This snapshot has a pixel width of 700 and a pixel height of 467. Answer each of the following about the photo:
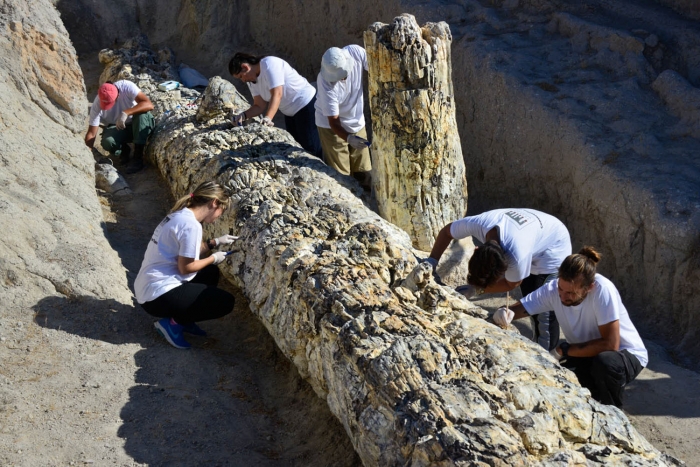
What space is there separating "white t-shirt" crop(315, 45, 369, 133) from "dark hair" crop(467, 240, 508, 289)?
2.50m

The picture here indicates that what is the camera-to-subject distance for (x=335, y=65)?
6.14 m

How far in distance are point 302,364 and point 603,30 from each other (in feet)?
15.3

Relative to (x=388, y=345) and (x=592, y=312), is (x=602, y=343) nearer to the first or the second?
(x=592, y=312)

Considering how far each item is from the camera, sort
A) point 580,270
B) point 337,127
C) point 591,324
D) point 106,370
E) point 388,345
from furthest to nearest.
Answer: point 337,127 < point 106,370 < point 591,324 < point 580,270 < point 388,345

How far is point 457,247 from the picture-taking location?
6.07 metres

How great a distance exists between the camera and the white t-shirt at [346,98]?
6.33 metres

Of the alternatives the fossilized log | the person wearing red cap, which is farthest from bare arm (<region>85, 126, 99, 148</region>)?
the fossilized log

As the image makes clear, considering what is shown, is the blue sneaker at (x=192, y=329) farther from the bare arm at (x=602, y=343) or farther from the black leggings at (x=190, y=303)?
the bare arm at (x=602, y=343)

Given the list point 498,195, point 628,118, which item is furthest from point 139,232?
point 628,118

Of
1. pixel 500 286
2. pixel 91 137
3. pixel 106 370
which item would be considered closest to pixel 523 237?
pixel 500 286

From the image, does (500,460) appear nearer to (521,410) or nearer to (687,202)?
(521,410)

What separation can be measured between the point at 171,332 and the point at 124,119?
380 cm

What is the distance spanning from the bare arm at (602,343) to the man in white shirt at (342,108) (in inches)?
112

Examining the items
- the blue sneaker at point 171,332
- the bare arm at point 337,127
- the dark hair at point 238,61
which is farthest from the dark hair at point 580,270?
the dark hair at point 238,61
